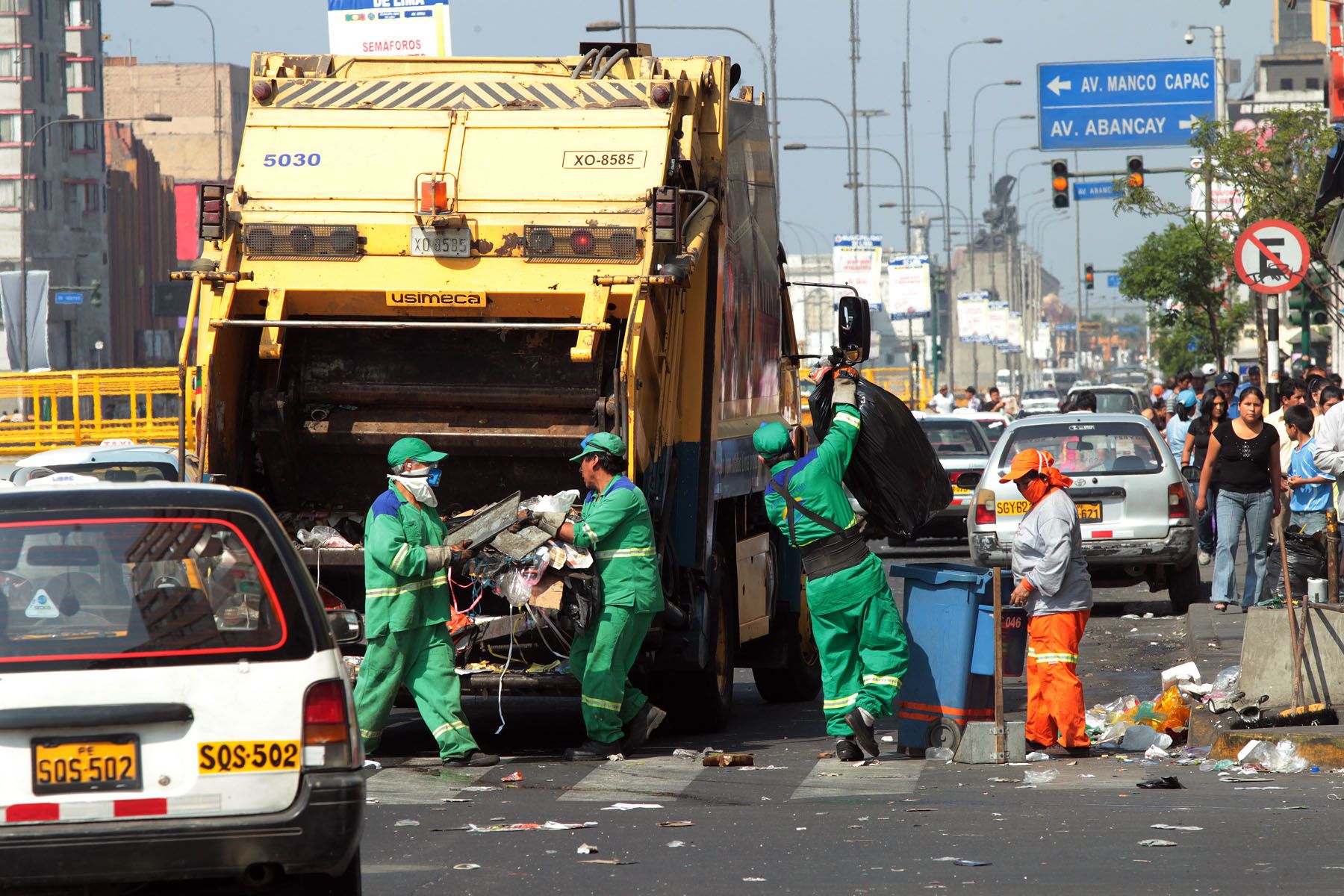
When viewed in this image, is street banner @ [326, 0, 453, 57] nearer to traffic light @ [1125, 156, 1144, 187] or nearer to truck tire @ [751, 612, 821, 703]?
truck tire @ [751, 612, 821, 703]

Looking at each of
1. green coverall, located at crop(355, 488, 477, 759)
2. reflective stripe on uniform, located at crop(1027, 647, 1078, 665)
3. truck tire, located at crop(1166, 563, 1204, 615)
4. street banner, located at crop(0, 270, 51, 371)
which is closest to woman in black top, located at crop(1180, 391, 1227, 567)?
truck tire, located at crop(1166, 563, 1204, 615)

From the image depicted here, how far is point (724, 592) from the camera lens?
1096 cm

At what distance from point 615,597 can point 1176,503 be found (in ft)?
24.9

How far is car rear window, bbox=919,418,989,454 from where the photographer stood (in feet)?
A: 79.8

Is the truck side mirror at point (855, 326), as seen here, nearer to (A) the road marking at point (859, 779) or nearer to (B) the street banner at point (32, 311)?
(A) the road marking at point (859, 779)

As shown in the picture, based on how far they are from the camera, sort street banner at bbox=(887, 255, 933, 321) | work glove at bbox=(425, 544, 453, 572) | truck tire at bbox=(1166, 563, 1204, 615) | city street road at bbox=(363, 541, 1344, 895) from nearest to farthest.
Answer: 1. city street road at bbox=(363, 541, 1344, 895)
2. work glove at bbox=(425, 544, 453, 572)
3. truck tire at bbox=(1166, 563, 1204, 615)
4. street banner at bbox=(887, 255, 933, 321)

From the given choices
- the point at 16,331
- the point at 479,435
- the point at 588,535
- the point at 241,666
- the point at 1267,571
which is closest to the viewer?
the point at 241,666

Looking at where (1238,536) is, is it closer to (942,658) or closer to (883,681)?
(942,658)

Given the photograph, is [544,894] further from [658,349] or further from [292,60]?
[292,60]

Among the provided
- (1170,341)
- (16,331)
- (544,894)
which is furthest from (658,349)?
(1170,341)

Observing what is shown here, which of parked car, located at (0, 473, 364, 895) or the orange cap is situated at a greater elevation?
the orange cap

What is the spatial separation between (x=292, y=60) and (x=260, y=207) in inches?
43.0

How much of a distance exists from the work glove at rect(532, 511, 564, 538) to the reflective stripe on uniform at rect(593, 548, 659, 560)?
11.1 inches

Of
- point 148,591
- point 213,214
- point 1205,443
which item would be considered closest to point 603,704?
point 213,214
